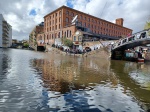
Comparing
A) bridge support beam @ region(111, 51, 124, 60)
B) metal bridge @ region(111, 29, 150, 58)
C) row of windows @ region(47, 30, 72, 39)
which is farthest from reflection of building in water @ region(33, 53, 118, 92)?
row of windows @ region(47, 30, 72, 39)

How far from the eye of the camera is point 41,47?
3282 inches

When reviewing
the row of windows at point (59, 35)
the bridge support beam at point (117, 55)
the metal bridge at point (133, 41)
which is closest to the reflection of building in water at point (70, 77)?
the metal bridge at point (133, 41)

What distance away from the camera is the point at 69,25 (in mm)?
60406

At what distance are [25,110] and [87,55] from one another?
36542 millimetres

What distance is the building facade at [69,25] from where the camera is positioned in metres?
60.3

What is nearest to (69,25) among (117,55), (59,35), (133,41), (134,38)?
(59,35)

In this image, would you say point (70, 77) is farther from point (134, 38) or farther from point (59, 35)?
point (59, 35)

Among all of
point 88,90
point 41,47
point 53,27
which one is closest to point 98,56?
point 88,90

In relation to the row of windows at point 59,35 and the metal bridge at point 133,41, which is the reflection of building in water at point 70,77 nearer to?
the metal bridge at point 133,41

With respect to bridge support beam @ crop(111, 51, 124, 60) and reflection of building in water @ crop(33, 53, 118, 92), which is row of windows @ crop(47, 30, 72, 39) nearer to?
bridge support beam @ crop(111, 51, 124, 60)

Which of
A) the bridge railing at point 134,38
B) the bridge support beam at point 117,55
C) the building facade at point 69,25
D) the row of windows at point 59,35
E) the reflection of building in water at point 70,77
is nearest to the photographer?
the reflection of building in water at point 70,77

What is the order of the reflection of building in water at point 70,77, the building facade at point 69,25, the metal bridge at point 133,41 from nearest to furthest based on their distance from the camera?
A: the reflection of building in water at point 70,77, the metal bridge at point 133,41, the building facade at point 69,25

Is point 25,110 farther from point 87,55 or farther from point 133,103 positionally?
point 87,55

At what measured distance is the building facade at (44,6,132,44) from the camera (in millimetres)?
60325
